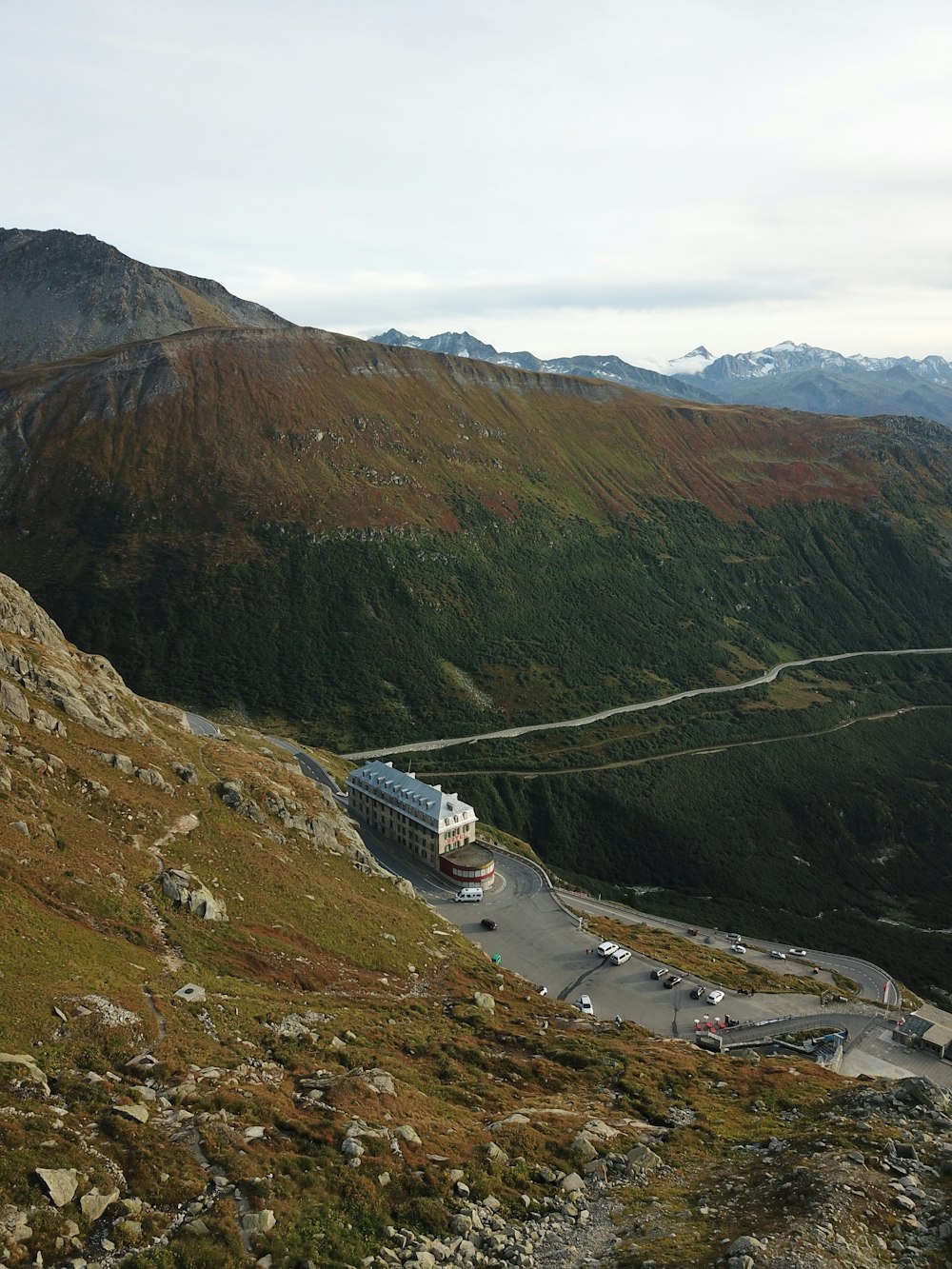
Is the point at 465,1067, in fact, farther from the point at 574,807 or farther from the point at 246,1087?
the point at 574,807

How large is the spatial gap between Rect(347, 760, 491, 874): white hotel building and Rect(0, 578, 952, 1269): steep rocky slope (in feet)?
90.3

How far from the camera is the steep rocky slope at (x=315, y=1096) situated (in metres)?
19.6

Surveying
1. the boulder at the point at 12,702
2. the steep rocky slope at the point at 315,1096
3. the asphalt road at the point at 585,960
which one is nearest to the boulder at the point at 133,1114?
the steep rocky slope at the point at 315,1096

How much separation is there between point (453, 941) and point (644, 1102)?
23.6m

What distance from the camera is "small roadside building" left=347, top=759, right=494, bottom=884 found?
78.6 meters

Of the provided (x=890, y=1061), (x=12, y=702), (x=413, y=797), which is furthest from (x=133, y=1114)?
(x=413, y=797)

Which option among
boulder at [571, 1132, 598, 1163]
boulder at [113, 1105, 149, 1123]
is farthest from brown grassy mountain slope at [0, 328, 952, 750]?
boulder at [113, 1105, 149, 1123]

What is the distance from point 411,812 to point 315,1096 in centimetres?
5740

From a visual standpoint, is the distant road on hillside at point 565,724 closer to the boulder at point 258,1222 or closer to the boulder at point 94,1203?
the boulder at point 258,1222

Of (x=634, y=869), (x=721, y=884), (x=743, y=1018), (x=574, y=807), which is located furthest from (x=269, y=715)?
(x=743, y=1018)

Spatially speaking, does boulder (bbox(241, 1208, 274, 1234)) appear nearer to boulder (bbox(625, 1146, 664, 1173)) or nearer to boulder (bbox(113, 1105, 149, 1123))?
boulder (bbox(113, 1105, 149, 1123))

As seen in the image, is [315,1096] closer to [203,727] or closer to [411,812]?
[411,812]

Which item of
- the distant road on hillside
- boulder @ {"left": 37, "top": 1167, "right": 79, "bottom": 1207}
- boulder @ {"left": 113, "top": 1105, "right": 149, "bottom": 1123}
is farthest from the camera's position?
the distant road on hillside

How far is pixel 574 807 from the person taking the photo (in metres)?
138
